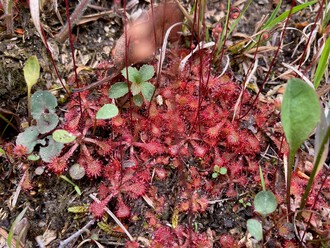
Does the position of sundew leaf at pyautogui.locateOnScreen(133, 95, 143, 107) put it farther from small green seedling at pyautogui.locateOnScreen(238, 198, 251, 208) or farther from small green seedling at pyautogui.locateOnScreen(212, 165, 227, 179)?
small green seedling at pyautogui.locateOnScreen(238, 198, 251, 208)

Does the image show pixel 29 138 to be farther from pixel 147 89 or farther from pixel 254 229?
pixel 254 229

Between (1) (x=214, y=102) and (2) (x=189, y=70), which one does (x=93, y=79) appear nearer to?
(2) (x=189, y=70)

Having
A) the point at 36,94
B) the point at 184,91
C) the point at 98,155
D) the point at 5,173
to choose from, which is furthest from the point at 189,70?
the point at 5,173

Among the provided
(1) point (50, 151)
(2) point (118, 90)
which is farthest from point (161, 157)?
(1) point (50, 151)

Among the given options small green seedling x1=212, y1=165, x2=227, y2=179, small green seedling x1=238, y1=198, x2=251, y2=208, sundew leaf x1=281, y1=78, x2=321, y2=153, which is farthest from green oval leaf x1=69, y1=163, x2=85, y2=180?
sundew leaf x1=281, y1=78, x2=321, y2=153

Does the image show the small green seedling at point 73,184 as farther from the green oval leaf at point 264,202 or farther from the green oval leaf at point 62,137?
the green oval leaf at point 264,202

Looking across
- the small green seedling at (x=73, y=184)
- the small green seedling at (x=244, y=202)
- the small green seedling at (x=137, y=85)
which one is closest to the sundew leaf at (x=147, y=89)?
the small green seedling at (x=137, y=85)
